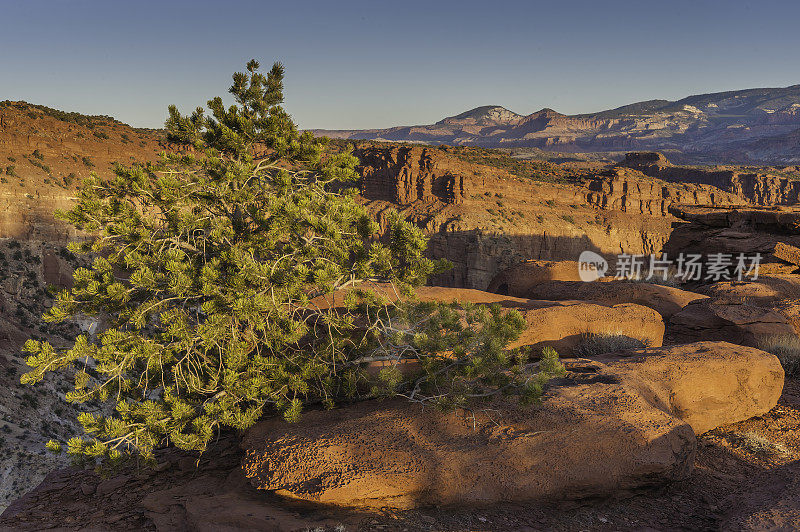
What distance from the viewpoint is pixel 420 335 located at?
19.9ft

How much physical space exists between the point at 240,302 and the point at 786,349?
11454mm

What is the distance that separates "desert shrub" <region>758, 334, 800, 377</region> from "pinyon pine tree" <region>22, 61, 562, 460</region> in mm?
6834

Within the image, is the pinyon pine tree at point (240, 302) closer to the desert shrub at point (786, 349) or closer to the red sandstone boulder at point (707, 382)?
the red sandstone boulder at point (707, 382)

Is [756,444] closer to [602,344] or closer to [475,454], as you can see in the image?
[602,344]

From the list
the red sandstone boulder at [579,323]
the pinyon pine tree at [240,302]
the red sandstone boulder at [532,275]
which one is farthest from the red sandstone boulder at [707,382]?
the red sandstone boulder at [532,275]

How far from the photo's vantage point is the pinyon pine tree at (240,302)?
6.08 metres

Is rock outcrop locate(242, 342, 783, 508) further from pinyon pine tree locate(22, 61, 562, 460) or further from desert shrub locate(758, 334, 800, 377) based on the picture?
desert shrub locate(758, 334, 800, 377)

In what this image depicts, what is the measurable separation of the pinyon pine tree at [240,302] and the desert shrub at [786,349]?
683cm

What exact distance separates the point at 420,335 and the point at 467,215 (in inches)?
1921

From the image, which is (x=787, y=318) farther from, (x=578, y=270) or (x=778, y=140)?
(x=778, y=140)

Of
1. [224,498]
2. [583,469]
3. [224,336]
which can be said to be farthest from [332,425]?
[583,469]

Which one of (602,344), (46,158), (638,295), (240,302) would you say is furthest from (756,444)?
(46,158)

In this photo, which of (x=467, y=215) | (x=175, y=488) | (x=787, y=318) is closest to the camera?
(x=175, y=488)

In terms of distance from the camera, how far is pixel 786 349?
1005 cm
